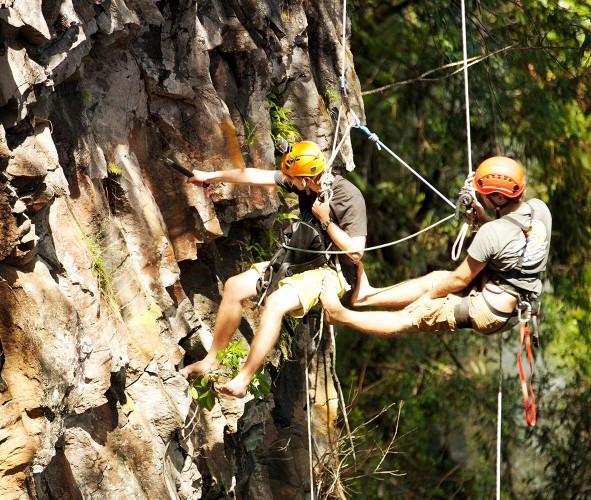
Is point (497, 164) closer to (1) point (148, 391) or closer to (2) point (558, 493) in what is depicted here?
(1) point (148, 391)

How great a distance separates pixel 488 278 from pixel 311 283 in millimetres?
1034

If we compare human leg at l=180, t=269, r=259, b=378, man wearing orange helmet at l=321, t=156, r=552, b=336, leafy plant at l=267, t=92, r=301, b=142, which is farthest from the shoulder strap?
leafy plant at l=267, t=92, r=301, b=142

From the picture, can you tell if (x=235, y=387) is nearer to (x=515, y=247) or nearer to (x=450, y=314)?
(x=450, y=314)

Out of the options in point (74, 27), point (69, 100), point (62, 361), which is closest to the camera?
point (62, 361)

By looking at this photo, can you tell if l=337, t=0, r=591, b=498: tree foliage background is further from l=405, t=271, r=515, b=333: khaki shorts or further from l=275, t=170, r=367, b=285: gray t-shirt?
l=405, t=271, r=515, b=333: khaki shorts

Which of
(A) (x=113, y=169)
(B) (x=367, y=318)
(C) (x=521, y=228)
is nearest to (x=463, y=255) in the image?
(B) (x=367, y=318)

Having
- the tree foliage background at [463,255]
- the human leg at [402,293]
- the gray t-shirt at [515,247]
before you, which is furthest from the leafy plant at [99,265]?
the tree foliage background at [463,255]

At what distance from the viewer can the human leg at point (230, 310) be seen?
630 cm

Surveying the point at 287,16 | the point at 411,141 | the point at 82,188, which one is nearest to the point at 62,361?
the point at 82,188

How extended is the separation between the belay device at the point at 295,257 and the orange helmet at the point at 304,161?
1.30 feet

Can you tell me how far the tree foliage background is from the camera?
37.9 ft

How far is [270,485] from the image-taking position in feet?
28.1

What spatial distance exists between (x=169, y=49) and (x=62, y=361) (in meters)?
2.48

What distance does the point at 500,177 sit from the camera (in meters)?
5.73
